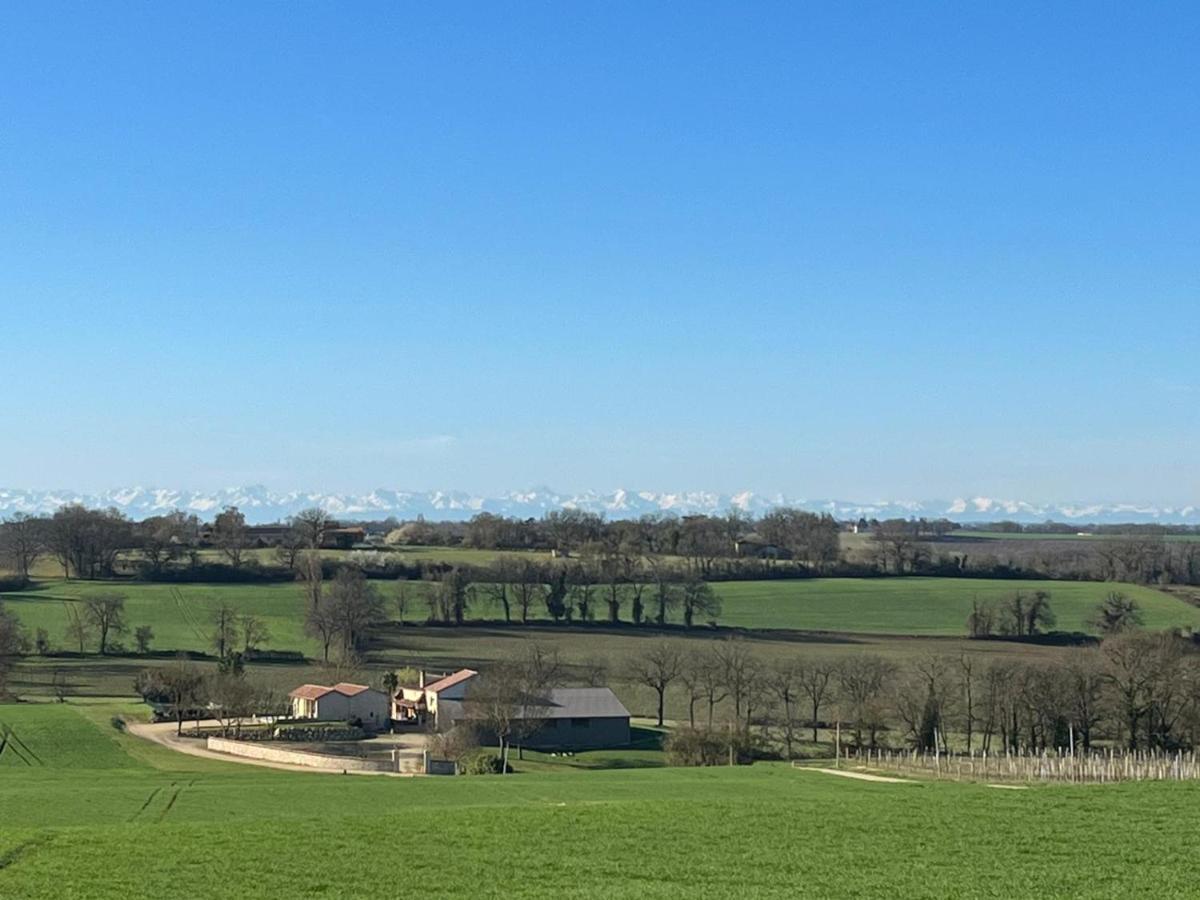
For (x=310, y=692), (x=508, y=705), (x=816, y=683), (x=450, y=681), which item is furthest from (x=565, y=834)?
(x=310, y=692)

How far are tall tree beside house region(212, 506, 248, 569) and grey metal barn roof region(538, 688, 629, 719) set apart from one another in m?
63.8

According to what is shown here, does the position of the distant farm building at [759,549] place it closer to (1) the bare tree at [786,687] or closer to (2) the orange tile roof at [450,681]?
(1) the bare tree at [786,687]

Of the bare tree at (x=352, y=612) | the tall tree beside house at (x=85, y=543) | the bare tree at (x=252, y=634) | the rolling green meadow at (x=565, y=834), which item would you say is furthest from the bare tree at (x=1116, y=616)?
the tall tree beside house at (x=85, y=543)

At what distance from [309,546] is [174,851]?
126m

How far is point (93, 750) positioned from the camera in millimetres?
60062

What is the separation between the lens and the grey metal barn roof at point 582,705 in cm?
7331

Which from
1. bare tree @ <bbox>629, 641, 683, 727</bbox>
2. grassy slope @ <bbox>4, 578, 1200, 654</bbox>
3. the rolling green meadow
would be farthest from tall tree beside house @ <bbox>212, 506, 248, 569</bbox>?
the rolling green meadow

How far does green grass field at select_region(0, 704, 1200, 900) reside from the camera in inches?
895

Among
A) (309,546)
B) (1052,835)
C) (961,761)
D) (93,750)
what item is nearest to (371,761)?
(93,750)

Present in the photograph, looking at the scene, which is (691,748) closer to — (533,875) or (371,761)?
(371,761)

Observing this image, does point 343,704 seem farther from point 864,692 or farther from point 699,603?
point 699,603

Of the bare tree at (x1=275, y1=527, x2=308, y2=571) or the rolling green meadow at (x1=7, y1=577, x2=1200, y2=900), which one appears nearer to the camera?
the rolling green meadow at (x1=7, y1=577, x2=1200, y2=900)

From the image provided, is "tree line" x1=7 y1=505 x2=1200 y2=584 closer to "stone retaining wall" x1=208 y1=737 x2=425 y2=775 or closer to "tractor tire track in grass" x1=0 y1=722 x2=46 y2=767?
"tractor tire track in grass" x1=0 y1=722 x2=46 y2=767

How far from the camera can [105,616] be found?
100 m
